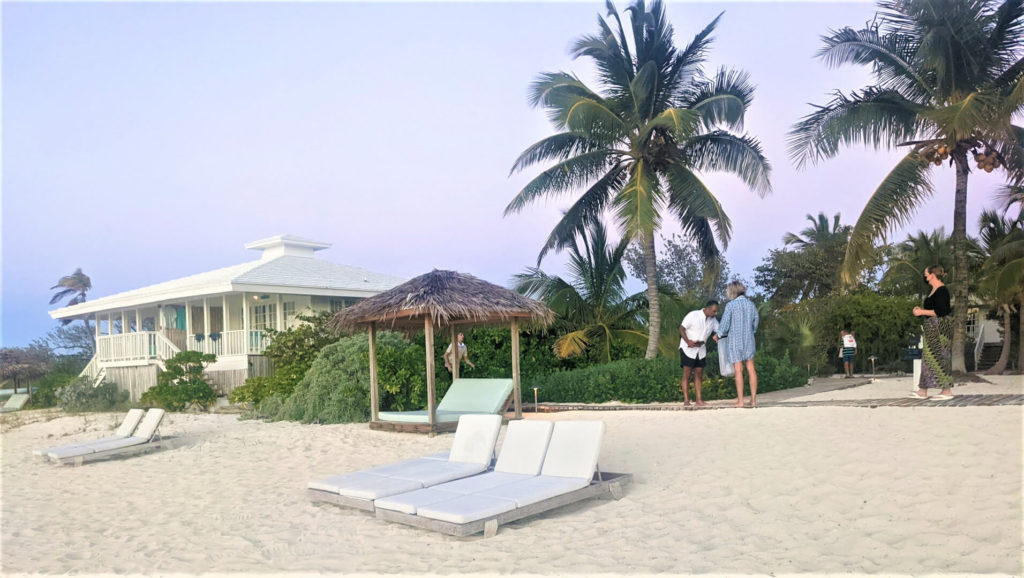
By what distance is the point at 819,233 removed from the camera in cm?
3481

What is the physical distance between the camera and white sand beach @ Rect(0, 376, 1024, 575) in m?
4.64

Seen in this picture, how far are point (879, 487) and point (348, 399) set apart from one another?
350 inches

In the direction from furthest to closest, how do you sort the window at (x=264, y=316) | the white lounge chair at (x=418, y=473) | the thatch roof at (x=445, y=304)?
the window at (x=264, y=316), the thatch roof at (x=445, y=304), the white lounge chair at (x=418, y=473)

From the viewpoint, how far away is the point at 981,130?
1269 cm

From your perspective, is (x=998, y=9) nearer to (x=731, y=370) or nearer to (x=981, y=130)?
(x=981, y=130)

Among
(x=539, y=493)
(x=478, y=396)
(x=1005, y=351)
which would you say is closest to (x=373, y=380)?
(x=478, y=396)

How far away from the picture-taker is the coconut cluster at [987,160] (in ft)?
44.6

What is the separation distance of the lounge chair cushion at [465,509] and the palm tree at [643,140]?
9.67m

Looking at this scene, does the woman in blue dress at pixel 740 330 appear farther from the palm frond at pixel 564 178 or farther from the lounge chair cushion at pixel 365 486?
the palm frond at pixel 564 178

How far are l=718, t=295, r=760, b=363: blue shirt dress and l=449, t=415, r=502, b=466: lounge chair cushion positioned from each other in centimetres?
452

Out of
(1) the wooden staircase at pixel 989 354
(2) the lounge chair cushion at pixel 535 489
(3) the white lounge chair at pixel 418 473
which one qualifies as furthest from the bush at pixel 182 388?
(1) the wooden staircase at pixel 989 354

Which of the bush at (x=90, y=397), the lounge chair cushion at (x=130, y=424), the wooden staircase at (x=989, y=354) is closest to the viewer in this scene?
the lounge chair cushion at (x=130, y=424)

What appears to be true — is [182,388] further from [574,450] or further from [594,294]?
[574,450]

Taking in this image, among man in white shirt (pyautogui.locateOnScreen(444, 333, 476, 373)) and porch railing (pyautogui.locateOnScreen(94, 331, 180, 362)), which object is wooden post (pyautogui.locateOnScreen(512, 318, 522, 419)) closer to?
man in white shirt (pyautogui.locateOnScreen(444, 333, 476, 373))
